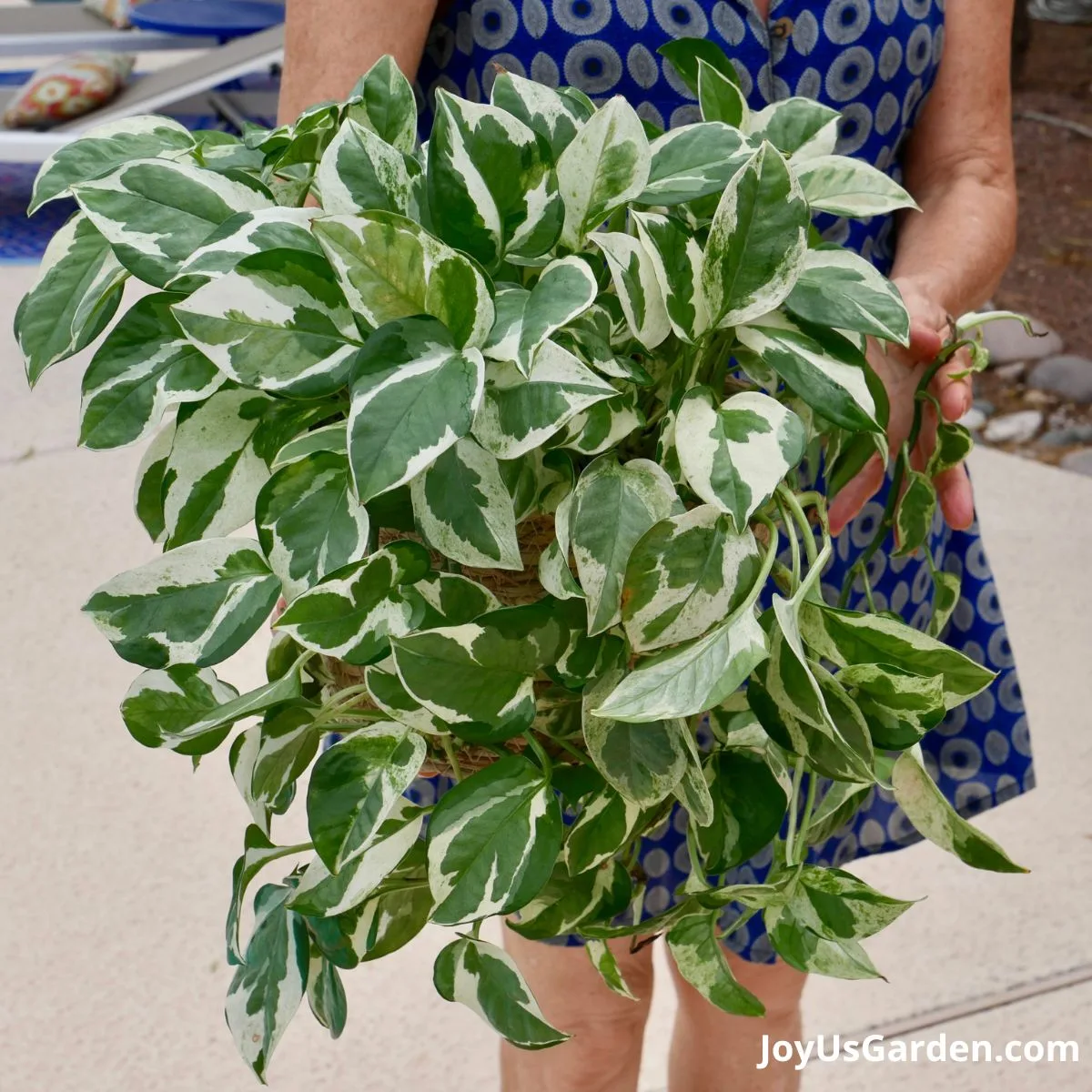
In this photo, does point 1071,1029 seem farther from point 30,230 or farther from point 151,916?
point 30,230

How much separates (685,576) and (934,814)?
21 cm

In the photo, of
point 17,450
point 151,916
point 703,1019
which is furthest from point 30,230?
point 703,1019

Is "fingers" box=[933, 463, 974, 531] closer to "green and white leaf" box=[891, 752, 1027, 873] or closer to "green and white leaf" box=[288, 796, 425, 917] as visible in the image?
"green and white leaf" box=[891, 752, 1027, 873]

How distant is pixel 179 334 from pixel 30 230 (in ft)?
11.4

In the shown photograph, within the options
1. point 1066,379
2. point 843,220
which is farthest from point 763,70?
point 1066,379

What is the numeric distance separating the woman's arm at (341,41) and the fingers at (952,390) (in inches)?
14.4

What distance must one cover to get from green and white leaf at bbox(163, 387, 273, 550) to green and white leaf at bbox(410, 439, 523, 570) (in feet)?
0.24

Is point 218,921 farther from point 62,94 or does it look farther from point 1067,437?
point 62,94

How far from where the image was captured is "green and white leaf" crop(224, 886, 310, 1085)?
52cm

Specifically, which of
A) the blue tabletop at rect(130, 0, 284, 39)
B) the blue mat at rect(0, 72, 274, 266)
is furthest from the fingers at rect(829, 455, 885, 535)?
the blue tabletop at rect(130, 0, 284, 39)

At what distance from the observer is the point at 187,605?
46 cm

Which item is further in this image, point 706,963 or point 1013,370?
point 1013,370

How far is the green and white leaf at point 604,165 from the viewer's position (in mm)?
446

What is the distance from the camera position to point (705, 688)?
1.34 feet
